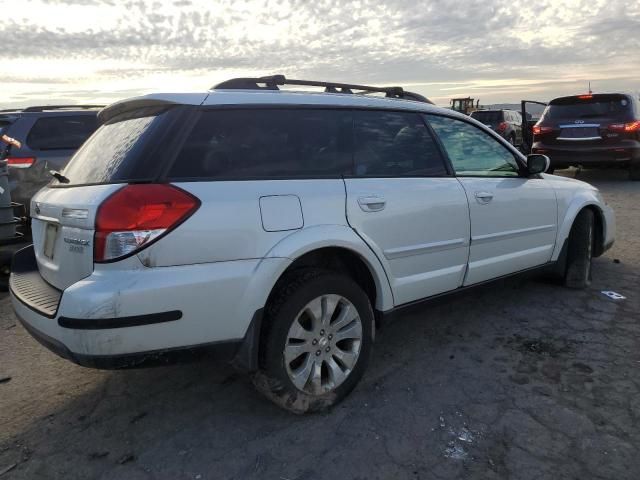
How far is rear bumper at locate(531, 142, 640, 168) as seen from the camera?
10492mm

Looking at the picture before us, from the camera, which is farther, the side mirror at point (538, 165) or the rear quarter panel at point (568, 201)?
the rear quarter panel at point (568, 201)

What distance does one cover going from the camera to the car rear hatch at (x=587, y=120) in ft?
34.6

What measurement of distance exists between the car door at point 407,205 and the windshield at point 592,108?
28.2ft

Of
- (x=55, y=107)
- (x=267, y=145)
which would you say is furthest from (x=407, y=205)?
(x=55, y=107)

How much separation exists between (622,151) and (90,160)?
10.3m

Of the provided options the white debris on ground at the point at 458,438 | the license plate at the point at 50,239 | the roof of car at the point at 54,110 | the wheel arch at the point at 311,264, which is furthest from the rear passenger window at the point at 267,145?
the roof of car at the point at 54,110

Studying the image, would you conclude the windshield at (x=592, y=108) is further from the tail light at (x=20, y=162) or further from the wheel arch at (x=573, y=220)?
the tail light at (x=20, y=162)

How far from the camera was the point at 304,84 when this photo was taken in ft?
11.4

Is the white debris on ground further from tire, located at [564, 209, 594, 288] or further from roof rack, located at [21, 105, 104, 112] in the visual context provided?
roof rack, located at [21, 105, 104, 112]

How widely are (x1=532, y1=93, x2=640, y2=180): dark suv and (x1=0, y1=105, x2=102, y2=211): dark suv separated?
8539 mm


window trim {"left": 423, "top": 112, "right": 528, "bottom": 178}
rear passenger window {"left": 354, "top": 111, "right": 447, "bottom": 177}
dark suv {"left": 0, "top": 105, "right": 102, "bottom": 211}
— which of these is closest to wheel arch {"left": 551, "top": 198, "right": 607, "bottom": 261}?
window trim {"left": 423, "top": 112, "right": 528, "bottom": 178}

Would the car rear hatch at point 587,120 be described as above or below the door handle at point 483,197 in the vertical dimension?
above

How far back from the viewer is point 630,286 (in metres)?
4.95

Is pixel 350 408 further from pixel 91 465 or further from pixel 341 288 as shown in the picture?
pixel 91 465
